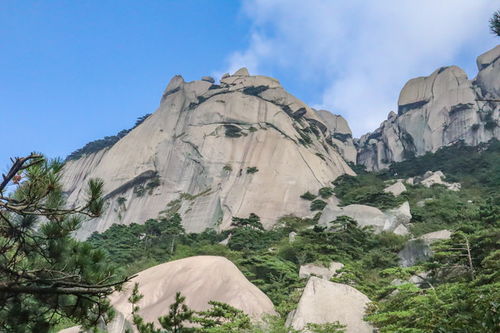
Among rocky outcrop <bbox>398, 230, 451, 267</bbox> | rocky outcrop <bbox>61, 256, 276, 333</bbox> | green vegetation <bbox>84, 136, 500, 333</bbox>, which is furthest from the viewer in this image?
rocky outcrop <bbox>398, 230, 451, 267</bbox>

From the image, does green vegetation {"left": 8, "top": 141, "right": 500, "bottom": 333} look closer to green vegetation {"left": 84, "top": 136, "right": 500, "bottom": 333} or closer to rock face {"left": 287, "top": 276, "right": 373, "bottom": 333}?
green vegetation {"left": 84, "top": 136, "right": 500, "bottom": 333}

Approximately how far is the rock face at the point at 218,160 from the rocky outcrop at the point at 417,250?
545 inches

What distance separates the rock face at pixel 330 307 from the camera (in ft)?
29.0

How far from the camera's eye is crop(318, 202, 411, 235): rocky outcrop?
75.2 feet

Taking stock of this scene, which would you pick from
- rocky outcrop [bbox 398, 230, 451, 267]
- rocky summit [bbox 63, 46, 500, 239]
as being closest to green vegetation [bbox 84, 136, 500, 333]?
rocky outcrop [bbox 398, 230, 451, 267]

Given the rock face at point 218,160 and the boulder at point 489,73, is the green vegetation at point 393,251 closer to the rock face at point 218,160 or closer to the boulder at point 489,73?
the rock face at point 218,160

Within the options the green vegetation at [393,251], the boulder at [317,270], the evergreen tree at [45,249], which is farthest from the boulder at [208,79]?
the evergreen tree at [45,249]

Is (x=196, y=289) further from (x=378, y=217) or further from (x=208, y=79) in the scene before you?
(x=208, y=79)

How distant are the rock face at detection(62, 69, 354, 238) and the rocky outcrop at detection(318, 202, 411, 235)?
263 inches

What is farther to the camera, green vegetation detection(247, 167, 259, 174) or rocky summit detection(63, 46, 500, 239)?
green vegetation detection(247, 167, 259, 174)

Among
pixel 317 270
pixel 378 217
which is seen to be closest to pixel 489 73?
pixel 378 217

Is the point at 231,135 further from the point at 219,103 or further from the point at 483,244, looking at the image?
the point at 483,244

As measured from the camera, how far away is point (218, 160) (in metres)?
35.6

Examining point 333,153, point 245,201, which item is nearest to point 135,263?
point 245,201
